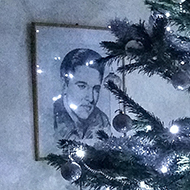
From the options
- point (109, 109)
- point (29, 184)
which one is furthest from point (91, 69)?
point (29, 184)

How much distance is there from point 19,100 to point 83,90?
0.88ft

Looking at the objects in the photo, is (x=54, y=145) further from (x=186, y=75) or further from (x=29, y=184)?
(x=186, y=75)

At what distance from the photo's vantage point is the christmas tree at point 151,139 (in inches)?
34.3

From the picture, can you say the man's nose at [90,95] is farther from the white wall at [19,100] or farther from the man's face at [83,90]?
the white wall at [19,100]

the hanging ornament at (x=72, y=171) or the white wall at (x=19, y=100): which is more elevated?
the white wall at (x=19, y=100)

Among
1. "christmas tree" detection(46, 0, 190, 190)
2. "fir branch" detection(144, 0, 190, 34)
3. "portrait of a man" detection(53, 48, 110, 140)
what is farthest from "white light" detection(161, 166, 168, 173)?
"portrait of a man" detection(53, 48, 110, 140)

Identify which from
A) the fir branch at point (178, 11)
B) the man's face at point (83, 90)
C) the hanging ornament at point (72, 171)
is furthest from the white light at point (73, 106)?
the fir branch at point (178, 11)

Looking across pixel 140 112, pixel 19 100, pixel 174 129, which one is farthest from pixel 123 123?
pixel 19 100

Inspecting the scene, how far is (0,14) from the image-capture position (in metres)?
1.32

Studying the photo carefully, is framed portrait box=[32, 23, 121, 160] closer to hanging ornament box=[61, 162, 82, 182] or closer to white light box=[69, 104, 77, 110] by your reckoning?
white light box=[69, 104, 77, 110]

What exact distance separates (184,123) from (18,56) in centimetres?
70

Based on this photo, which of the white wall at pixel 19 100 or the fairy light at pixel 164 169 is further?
the white wall at pixel 19 100

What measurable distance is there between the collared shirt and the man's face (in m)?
0.03

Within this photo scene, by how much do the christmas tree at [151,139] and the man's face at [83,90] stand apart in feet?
1.23
